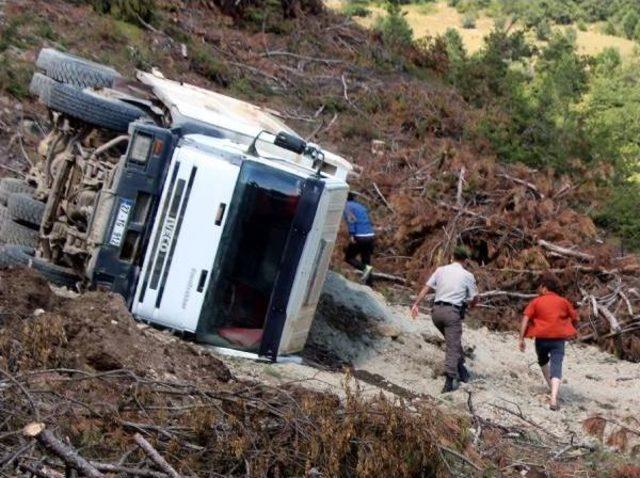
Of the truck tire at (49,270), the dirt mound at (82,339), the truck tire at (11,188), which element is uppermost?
the truck tire at (11,188)

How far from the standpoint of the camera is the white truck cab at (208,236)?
1027cm

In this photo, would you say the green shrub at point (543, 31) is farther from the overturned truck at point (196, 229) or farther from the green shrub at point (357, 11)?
the overturned truck at point (196, 229)

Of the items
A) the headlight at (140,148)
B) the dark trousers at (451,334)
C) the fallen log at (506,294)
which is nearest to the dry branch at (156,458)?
the headlight at (140,148)

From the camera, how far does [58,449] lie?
19.0 ft

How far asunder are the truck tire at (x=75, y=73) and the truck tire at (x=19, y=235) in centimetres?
144

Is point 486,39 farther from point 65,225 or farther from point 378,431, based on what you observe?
point 378,431

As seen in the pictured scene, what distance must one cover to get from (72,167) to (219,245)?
1734 mm

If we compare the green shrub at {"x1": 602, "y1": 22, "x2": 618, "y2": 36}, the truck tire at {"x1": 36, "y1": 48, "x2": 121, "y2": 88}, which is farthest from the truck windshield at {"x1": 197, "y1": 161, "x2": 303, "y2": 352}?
the green shrub at {"x1": 602, "y1": 22, "x2": 618, "y2": 36}

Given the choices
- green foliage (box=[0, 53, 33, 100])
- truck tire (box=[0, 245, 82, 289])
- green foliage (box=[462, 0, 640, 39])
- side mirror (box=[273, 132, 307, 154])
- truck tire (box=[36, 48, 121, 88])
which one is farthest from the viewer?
green foliage (box=[462, 0, 640, 39])

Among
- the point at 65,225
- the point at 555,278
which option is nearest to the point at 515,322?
the point at 555,278

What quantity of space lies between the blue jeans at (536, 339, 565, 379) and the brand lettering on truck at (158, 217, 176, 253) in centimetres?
380

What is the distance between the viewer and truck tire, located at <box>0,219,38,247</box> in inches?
452

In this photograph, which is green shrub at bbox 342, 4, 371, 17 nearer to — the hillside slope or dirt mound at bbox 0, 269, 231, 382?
the hillside slope

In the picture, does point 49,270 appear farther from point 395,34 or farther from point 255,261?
point 395,34
